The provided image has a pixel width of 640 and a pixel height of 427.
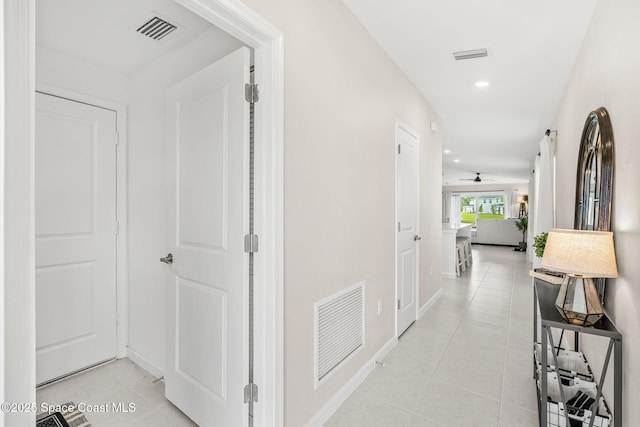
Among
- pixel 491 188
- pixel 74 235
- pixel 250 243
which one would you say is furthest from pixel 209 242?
pixel 491 188

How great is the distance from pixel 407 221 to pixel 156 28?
263 cm

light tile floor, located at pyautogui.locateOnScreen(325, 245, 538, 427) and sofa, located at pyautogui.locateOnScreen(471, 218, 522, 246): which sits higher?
sofa, located at pyautogui.locateOnScreen(471, 218, 522, 246)

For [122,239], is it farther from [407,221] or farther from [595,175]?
[595,175]

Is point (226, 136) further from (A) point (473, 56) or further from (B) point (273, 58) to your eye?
(A) point (473, 56)

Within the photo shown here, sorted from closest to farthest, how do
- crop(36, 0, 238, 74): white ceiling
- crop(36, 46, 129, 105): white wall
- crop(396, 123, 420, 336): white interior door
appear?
1. crop(36, 0, 238, 74): white ceiling
2. crop(36, 46, 129, 105): white wall
3. crop(396, 123, 420, 336): white interior door

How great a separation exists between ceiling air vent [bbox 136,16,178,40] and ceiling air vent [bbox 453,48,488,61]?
7.34 feet

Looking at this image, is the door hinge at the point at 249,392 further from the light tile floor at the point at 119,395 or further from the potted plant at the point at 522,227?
the potted plant at the point at 522,227

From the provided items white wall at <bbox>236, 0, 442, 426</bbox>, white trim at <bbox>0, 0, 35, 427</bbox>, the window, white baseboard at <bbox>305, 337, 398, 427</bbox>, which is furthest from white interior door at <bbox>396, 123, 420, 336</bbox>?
the window

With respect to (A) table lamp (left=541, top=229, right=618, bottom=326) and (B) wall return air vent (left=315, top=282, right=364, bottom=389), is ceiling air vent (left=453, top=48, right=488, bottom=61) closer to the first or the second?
(A) table lamp (left=541, top=229, right=618, bottom=326)

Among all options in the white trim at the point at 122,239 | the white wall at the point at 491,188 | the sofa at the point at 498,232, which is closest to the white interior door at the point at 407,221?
the white trim at the point at 122,239

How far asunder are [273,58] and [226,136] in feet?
1.48

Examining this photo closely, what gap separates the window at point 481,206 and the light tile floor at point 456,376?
11.8 meters

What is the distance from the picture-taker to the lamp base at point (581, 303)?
5.07 ft

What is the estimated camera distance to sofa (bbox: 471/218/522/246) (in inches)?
447
